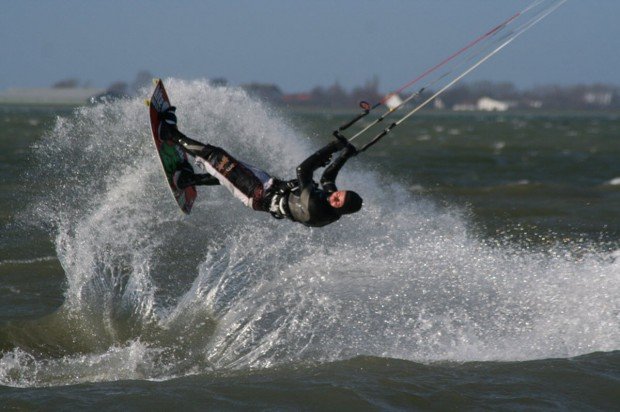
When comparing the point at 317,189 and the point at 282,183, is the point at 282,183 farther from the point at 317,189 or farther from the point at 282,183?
the point at 317,189

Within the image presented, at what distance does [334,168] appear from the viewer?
7445mm

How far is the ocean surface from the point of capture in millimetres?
6992

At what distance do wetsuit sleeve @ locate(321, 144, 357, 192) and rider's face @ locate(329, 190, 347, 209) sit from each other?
257mm

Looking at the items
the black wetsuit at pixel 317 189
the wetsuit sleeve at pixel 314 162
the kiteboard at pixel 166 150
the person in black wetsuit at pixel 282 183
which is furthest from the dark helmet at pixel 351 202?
the kiteboard at pixel 166 150

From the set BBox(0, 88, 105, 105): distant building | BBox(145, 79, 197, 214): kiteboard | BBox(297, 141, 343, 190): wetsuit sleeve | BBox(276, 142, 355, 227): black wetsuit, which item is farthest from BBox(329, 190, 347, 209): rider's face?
BBox(0, 88, 105, 105): distant building

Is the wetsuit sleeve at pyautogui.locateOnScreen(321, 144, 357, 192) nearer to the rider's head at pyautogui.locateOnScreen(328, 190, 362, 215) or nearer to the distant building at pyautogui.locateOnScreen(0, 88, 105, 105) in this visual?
the rider's head at pyautogui.locateOnScreen(328, 190, 362, 215)

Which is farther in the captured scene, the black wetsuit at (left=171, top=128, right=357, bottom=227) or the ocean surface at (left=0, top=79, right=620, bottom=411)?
the black wetsuit at (left=171, top=128, right=357, bottom=227)

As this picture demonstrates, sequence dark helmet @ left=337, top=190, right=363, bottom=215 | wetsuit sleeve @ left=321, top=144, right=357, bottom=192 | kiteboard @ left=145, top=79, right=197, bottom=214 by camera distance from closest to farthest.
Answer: dark helmet @ left=337, top=190, right=363, bottom=215
wetsuit sleeve @ left=321, top=144, right=357, bottom=192
kiteboard @ left=145, top=79, right=197, bottom=214

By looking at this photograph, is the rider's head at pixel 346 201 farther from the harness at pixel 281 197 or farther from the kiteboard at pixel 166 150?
the kiteboard at pixel 166 150

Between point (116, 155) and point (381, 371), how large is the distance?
5629 mm

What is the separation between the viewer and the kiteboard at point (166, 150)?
8.79 m

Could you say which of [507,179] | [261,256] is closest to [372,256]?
[261,256]

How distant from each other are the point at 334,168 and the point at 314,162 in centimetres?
16

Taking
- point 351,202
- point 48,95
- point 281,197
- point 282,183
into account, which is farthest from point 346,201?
point 48,95
